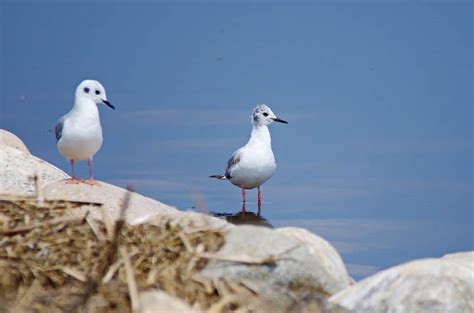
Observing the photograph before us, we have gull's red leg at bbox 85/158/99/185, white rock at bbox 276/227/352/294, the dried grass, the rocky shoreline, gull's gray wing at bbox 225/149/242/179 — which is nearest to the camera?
the dried grass

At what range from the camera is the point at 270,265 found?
17.4ft

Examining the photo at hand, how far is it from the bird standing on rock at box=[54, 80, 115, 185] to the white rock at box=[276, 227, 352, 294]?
6938 mm

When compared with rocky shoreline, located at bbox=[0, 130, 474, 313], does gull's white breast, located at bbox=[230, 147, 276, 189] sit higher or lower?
higher

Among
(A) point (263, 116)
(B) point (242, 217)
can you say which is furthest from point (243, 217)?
(A) point (263, 116)

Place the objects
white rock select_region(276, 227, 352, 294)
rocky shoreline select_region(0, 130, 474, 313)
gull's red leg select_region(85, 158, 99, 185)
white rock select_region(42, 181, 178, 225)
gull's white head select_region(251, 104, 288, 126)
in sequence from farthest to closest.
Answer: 1. gull's white head select_region(251, 104, 288, 126)
2. gull's red leg select_region(85, 158, 99, 185)
3. white rock select_region(42, 181, 178, 225)
4. white rock select_region(276, 227, 352, 294)
5. rocky shoreline select_region(0, 130, 474, 313)

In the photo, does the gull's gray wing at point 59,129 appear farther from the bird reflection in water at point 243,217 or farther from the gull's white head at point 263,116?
the gull's white head at point 263,116

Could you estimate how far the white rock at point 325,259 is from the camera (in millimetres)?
5633

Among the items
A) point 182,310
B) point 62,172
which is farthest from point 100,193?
point 182,310

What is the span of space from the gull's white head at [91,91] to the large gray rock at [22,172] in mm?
1398

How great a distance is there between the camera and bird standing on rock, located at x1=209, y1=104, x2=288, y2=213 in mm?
15742

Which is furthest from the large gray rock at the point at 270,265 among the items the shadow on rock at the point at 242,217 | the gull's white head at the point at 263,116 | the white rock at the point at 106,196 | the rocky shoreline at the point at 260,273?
the gull's white head at the point at 263,116

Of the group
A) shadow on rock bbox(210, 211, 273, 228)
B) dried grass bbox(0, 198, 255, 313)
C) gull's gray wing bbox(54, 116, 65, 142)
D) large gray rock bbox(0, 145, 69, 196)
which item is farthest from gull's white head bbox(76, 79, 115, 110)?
dried grass bbox(0, 198, 255, 313)

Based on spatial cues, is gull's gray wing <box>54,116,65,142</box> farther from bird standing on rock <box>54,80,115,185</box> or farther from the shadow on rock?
the shadow on rock

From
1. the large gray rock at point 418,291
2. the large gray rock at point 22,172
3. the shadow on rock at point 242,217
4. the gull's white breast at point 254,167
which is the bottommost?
the large gray rock at point 418,291
